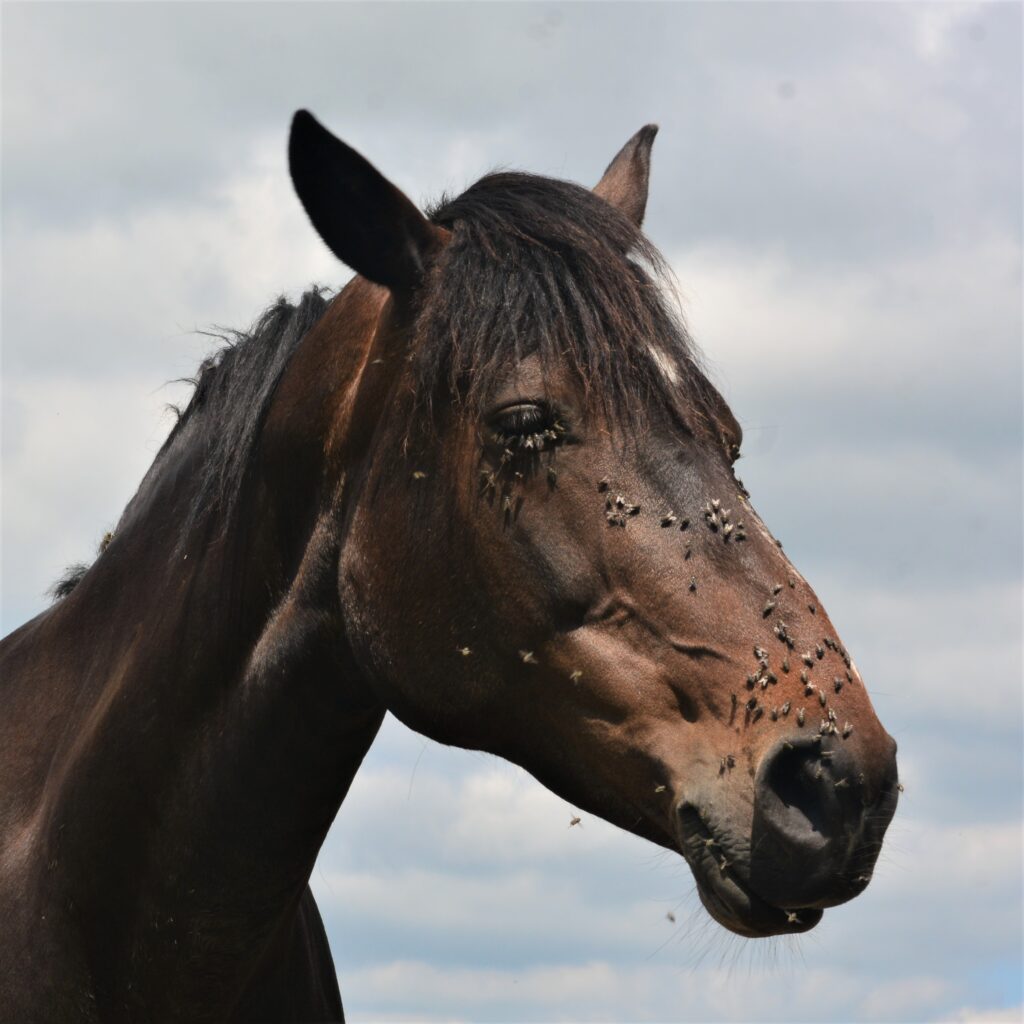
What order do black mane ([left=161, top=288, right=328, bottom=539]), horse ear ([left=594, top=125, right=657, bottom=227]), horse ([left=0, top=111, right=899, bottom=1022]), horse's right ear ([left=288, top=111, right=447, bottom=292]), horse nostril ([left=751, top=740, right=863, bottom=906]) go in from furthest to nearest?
horse ear ([left=594, top=125, right=657, bottom=227]) → black mane ([left=161, top=288, right=328, bottom=539]) → horse's right ear ([left=288, top=111, right=447, bottom=292]) → horse ([left=0, top=111, right=899, bottom=1022]) → horse nostril ([left=751, top=740, right=863, bottom=906])

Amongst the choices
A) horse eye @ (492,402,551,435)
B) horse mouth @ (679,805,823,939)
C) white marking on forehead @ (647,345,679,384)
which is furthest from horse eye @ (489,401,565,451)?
horse mouth @ (679,805,823,939)

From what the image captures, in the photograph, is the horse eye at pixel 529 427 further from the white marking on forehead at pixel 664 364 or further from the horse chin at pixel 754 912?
the horse chin at pixel 754 912

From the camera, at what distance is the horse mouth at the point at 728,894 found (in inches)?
144

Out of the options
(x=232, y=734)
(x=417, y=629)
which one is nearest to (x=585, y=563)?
(x=417, y=629)

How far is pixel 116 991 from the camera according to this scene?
470cm

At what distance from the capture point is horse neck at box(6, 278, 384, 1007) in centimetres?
459

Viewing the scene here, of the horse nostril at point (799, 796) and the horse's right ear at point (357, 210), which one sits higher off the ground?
the horse's right ear at point (357, 210)

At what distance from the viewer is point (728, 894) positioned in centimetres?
367

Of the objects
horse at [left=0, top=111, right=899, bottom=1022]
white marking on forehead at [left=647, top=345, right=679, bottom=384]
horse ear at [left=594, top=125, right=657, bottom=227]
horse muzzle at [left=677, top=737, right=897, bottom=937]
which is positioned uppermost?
horse ear at [left=594, top=125, right=657, bottom=227]

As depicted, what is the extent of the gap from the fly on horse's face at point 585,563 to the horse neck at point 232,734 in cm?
24

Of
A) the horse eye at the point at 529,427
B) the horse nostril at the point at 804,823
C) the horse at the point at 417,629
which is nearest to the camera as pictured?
the horse nostril at the point at 804,823

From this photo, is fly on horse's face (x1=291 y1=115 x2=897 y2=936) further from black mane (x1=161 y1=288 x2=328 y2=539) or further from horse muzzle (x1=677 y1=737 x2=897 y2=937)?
black mane (x1=161 y1=288 x2=328 y2=539)

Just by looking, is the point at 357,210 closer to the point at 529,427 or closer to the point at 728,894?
the point at 529,427

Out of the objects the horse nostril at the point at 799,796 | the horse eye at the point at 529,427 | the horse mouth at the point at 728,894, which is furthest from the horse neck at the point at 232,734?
the horse nostril at the point at 799,796
